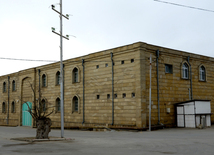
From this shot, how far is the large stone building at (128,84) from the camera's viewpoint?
25125 millimetres

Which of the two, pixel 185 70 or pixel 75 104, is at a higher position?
pixel 185 70

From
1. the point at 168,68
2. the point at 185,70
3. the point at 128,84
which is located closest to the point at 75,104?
the point at 128,84

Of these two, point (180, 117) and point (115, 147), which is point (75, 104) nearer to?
point (180, 117)

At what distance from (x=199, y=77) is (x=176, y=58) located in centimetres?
420

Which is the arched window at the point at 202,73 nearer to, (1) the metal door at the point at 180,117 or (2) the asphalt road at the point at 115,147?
(1) the metal door at the point at 180,117

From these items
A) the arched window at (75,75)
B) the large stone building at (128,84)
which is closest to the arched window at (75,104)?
the large stone building at (128,84)

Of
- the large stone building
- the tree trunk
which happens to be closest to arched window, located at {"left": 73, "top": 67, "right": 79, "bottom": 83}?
the large stone building

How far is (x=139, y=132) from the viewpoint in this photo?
23406mm

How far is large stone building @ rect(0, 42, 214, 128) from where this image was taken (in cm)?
2512

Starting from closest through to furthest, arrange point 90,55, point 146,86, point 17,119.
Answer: point 146,86, point 90,55, point 17,119

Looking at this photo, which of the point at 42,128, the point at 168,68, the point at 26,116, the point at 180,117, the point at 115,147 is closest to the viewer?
the point at 115,147

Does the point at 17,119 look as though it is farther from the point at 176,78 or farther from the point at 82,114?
the point at 176,78

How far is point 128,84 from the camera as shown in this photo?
25719 millimetres

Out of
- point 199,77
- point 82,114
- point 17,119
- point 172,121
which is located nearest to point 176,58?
point 199,77
